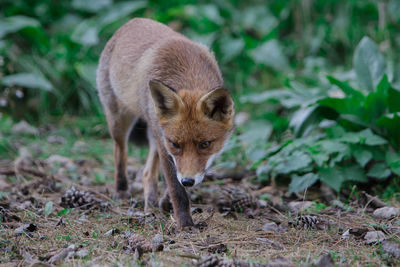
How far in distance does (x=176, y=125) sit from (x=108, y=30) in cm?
574

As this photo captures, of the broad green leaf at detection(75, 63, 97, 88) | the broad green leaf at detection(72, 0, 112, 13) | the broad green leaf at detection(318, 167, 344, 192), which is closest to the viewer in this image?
the broad green leaf at detection(318, 167, 344, 192)

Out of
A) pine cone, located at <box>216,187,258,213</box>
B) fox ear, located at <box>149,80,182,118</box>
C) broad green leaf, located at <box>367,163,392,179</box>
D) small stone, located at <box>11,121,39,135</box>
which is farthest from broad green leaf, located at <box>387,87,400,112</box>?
small stone, located at <box>11,121,39,135</box>

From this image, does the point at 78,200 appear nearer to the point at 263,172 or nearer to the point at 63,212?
the point at 63,212

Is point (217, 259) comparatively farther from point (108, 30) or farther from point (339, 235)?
point (108, 30)

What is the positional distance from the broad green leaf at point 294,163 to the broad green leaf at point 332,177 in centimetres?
19

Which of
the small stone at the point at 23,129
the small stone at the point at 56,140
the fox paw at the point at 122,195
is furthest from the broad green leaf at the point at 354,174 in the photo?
the small stone at the point at 23,129

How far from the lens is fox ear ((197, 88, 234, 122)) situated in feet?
11.3

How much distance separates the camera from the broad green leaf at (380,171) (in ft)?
14.7

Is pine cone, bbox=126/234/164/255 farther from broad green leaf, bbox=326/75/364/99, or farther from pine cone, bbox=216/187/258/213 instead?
broad green leaf, bbox=326/75/364/99

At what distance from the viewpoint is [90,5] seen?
904cm

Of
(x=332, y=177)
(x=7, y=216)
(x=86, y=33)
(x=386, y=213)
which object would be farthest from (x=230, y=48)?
(x=7, y=216)

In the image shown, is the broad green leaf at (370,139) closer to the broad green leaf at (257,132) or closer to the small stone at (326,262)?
the broad green leaf at (257,132)

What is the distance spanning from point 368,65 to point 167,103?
9.27 ft

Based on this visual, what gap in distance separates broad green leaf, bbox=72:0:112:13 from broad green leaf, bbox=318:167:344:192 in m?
6.45
